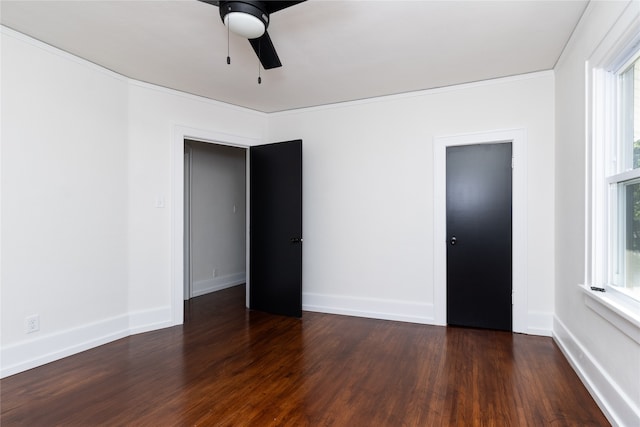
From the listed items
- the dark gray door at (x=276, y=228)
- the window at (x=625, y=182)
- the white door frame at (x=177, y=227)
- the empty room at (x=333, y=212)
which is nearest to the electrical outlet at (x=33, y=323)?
the empty room at (x=333, y=212)

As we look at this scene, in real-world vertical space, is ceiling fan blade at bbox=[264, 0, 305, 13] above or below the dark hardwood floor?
above

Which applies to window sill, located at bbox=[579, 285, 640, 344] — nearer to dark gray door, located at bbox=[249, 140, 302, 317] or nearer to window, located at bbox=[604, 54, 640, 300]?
window, located at bbox=[604, 54, 640, 300]

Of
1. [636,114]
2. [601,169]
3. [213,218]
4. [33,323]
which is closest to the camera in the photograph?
[636,114]

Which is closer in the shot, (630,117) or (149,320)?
(630,117)

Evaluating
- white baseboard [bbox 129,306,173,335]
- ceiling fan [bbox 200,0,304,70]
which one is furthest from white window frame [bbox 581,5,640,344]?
white baseboard [bbox 129,306,173,335]

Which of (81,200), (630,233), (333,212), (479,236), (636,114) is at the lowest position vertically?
(479,236)

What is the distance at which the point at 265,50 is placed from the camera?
7.31ft

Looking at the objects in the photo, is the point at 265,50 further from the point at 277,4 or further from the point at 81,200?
the point at 81,200

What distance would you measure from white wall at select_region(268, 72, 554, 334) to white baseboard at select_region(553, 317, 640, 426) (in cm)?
66

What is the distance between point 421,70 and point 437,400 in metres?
2.84

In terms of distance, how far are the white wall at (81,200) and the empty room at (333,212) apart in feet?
0.05

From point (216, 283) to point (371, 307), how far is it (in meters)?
2.73

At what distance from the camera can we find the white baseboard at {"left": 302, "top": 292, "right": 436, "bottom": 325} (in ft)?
12.3

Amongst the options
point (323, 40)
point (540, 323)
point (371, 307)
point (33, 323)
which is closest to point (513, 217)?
point (540, 323)
